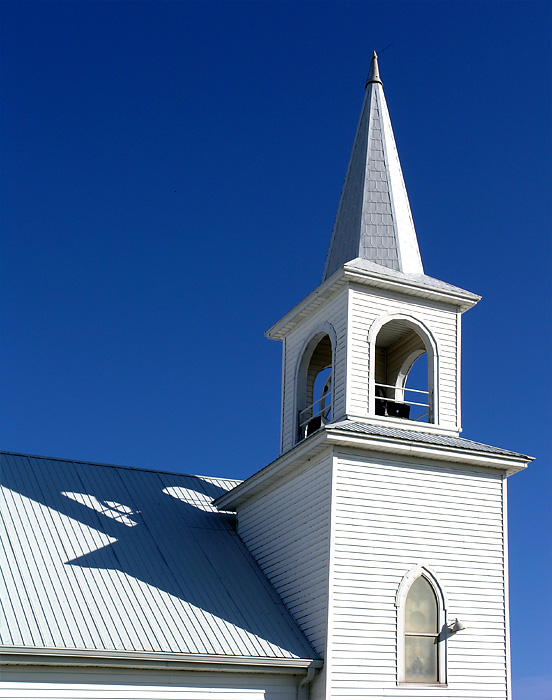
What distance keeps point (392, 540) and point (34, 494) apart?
8.04 meters

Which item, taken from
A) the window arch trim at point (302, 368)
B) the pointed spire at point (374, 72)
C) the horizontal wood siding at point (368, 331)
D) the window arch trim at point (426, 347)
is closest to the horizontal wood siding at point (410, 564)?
the horizontal wood siding at point (368, 331)

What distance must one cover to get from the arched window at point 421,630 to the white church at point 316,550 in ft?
0.12

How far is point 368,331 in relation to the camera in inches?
815

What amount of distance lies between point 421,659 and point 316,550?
2812mm

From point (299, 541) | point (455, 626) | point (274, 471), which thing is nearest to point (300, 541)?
point (299, 541)

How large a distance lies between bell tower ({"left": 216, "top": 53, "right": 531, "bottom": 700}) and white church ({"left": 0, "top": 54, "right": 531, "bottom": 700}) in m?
0.04

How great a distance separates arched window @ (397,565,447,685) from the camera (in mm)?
17703

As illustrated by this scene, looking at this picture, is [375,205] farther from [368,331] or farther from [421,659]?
[421,659]

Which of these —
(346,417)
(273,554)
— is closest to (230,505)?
(273,554)

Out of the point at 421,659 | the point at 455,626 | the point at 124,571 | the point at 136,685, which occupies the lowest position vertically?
the point at 136,685

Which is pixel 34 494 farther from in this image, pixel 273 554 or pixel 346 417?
pixel 346 417

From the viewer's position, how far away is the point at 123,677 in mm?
16266

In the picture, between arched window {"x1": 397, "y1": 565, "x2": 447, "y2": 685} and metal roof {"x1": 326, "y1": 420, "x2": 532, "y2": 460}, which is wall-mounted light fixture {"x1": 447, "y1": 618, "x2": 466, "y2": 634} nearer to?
arched window {"x1": 397, "y1": 565, "x2": 447, "y2": 685}

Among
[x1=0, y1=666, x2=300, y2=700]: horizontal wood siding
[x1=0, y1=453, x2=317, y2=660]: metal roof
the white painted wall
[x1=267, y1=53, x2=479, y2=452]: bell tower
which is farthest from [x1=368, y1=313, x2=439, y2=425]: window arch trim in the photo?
[x1=0, y1=666, x2=300, y2=700]: horizontal wood siding
